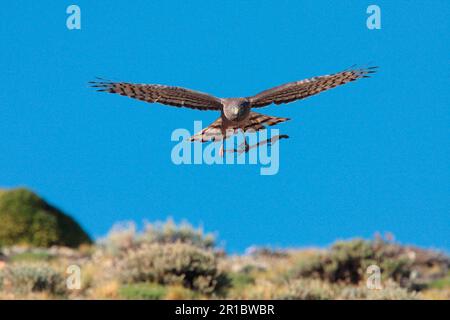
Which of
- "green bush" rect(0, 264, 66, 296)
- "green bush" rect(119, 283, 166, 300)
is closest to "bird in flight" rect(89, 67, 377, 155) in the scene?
"green bush" rect(119, 283, 166, 300)

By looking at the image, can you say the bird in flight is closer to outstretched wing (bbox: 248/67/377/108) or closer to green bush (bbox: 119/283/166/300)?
outstretched wing (bbox: 248/67/377/108)

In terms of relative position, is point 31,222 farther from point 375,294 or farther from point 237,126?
point 237,126

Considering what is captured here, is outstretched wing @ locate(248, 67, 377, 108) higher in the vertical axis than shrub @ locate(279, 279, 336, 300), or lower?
higher

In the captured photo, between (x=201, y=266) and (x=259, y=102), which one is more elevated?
(x=259, y=102)

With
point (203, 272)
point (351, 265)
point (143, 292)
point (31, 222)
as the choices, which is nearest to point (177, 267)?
point (203, 272)

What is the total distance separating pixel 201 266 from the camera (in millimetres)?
15297

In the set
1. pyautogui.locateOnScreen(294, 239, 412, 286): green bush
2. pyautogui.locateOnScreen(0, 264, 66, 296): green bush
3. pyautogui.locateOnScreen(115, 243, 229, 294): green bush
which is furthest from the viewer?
pyautogui.locateOnScreen(294, 239, 412, 286): green bush

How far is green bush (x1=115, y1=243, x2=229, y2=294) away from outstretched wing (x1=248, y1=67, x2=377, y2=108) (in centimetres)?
640

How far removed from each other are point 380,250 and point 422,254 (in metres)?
4.50

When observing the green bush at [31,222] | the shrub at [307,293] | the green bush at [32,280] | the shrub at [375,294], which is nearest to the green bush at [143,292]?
the green bush at [32,280]

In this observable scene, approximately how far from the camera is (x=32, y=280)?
1483cm

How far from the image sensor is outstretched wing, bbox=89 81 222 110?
8953mm
